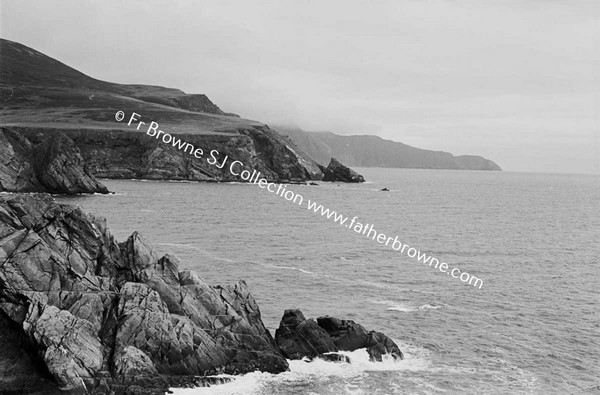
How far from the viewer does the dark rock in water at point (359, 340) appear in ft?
137

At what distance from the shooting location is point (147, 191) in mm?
150750

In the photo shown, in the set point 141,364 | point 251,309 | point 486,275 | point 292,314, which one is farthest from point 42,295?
point 486,275

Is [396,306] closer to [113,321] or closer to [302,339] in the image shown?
[302,339]

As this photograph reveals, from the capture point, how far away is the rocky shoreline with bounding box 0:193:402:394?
3362cm

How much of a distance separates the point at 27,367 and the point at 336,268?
41437 millimetres

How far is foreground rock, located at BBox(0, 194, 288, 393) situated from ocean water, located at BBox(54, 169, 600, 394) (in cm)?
282

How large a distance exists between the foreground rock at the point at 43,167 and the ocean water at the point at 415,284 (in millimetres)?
7532

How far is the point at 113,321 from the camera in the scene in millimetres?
36969

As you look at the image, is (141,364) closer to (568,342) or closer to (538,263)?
(568,342)

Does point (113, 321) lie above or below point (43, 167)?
above

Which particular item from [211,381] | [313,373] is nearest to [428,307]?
[313,373]

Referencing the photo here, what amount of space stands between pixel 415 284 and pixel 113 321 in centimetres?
3657

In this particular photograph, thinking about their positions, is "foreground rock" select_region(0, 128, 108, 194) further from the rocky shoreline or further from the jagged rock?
the jagged rock

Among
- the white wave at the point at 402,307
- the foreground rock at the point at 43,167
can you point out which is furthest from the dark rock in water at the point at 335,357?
the foreground rock at the point at 43,167
